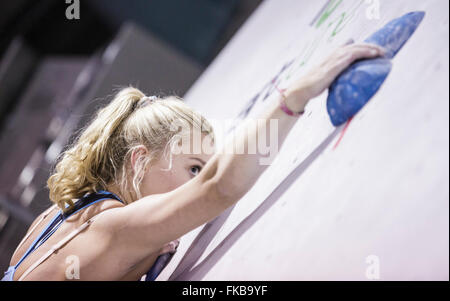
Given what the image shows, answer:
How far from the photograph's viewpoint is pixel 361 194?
1.86 feet

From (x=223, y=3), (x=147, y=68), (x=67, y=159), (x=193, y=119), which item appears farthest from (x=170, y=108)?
(x=223, y=3)

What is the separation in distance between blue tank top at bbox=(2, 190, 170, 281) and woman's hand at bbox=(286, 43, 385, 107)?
17.1 inches

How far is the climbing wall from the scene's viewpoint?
49 centimetres

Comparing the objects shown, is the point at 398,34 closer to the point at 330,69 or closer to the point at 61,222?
the point at 330,69

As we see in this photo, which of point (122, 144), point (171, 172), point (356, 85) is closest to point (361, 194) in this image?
point (356, 85)

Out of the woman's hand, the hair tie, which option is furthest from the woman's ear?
the woman's hand

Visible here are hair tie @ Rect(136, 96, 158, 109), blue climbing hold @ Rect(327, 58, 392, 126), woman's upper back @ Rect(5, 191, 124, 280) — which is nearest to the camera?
blue climbing hold @ Rect(327, 58, 392, 126)

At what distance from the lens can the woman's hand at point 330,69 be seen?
68cm

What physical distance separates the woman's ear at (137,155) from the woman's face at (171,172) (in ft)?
0.08

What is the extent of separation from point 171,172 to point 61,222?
23 centimetres

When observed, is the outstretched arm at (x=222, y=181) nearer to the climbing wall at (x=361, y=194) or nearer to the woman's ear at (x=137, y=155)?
the climbing wall at (x=361, y=194)

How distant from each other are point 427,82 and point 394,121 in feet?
0.18

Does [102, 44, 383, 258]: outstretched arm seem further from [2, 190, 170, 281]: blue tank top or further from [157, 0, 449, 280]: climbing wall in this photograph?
[2, 190, 170, 281]: blue tank top

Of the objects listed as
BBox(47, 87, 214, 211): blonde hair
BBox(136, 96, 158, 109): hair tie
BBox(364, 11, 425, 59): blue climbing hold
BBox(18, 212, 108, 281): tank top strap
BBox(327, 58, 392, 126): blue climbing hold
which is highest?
BBox(364, 11, 425, 59): blue climbing hold
